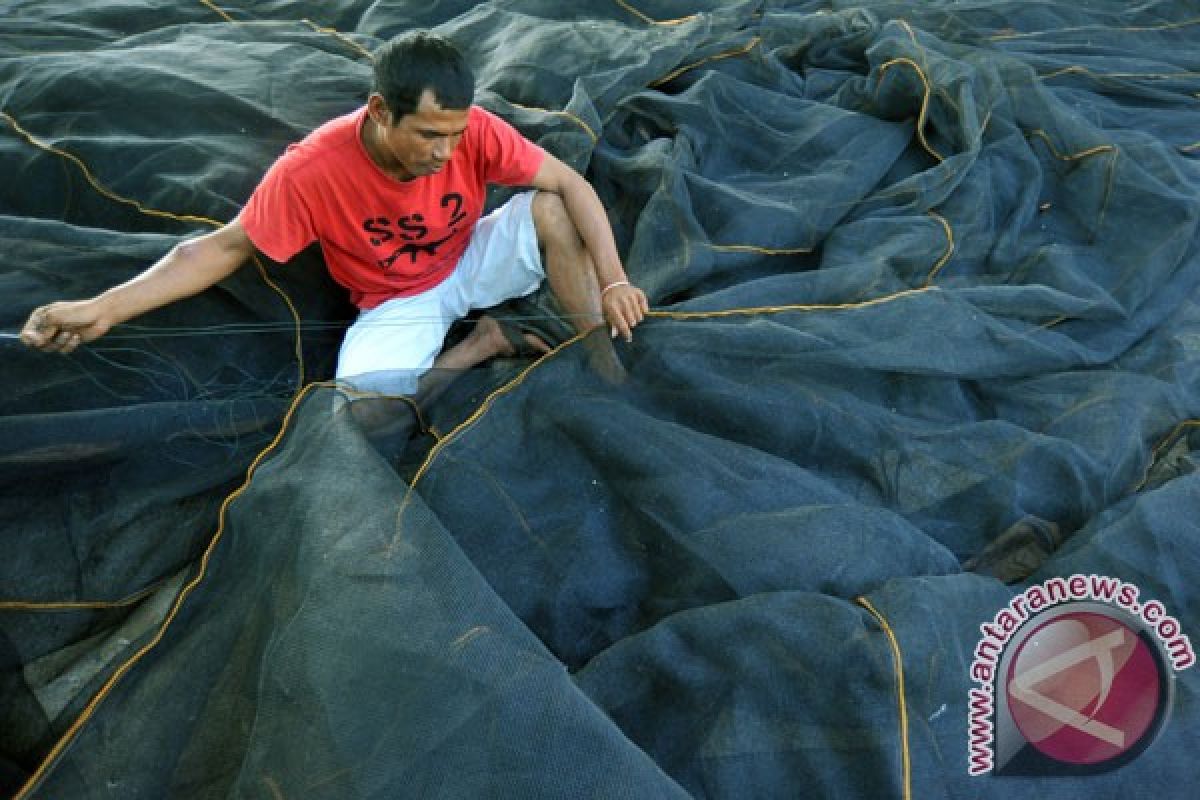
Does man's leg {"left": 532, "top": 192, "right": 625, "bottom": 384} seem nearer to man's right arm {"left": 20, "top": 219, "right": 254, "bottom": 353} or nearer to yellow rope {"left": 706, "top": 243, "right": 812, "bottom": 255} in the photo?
yellow rope {"left": 706, "top": 243, "right": 812, "bottom": 255}

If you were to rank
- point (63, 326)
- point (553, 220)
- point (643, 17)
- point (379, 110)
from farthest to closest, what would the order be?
point (643, 17)
point (553, 220)
point (379, 110)
point (63, 326)

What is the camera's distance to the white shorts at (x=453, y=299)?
5.67 feet

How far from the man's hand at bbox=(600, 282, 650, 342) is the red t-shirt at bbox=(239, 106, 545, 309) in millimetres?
346

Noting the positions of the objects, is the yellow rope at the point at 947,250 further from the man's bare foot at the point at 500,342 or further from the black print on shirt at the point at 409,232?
the black print on shirt at the point at 409,232

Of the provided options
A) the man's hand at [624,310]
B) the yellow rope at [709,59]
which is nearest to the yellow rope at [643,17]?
the yellow rope at [709,59]


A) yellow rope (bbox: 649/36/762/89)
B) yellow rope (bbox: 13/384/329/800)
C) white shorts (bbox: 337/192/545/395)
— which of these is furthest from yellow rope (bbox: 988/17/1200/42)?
yellow rope (bbox: 13/384/329/800)

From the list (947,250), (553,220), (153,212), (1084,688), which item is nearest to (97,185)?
(153,212)

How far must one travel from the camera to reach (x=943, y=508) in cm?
149

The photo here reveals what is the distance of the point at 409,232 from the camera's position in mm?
1744

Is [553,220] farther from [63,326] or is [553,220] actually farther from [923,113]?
[923,113]

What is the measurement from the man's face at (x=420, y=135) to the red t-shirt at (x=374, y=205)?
0.06 meters

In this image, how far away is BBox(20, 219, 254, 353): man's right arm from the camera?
1.39 m

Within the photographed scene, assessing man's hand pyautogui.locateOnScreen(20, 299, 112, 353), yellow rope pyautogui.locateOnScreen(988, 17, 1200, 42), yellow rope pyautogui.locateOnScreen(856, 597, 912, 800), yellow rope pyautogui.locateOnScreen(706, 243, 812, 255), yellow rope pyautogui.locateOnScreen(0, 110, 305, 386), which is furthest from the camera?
yellow rope pyautogui.locateOnScreen(988, 17, 1200, 42)

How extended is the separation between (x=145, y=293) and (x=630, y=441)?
78 centimetres
